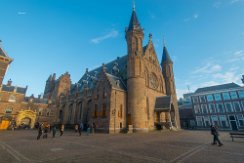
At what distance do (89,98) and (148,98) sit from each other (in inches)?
596

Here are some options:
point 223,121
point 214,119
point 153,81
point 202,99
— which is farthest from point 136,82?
point 223,121

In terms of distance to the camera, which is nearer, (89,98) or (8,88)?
(89,98)

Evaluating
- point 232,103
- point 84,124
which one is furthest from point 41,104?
point 232,103

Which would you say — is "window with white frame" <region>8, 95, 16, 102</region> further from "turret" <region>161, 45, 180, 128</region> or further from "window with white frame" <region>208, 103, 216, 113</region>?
"window with white frame" <region>208, 103, 216, 113</region>

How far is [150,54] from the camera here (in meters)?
39.9

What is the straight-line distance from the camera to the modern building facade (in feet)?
156

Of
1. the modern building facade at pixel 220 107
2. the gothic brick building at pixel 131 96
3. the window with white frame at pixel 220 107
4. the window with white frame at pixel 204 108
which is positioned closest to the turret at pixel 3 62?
the gothic brick building at pixel 131 96

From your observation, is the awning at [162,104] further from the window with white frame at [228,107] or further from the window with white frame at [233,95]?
the window with white frame at [233,95]

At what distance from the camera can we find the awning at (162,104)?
32.1 m

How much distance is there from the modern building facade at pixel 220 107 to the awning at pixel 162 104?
1192 inches

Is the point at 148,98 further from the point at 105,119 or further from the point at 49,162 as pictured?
the point at 49,162

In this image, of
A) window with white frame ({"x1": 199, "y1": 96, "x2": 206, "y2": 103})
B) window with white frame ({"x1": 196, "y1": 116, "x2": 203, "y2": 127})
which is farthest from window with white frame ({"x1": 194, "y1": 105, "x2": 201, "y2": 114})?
window with white frame ({"x1": 199, "y1": 96, "x2": 206, "y2": 103})

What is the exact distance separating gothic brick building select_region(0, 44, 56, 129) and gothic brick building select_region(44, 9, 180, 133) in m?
13.9

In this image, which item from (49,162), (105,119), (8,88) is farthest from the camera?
(8,88)
